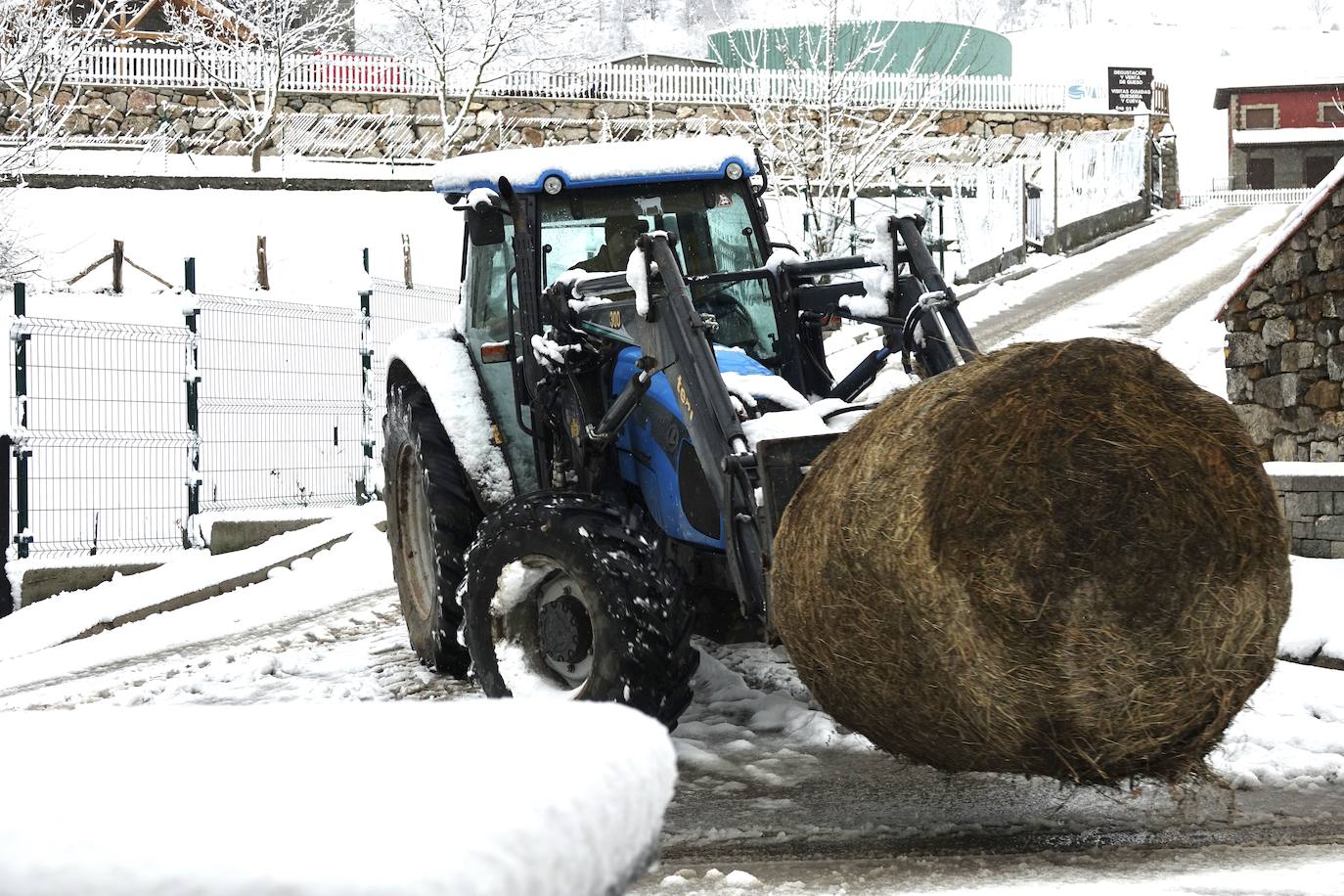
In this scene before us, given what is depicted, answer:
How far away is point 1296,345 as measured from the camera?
11.4m

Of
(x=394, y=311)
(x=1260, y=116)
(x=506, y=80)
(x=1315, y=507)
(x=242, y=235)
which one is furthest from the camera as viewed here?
(x=1260, y=116)

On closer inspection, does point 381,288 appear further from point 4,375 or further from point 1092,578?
point 1092,578

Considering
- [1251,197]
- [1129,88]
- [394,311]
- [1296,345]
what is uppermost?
[1129,88]

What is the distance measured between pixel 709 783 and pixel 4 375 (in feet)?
50.8

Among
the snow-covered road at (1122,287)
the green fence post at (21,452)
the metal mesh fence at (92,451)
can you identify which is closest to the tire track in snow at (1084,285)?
the snow-covered road at (1122,287)

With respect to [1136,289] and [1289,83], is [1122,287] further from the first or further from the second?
[1289,83]

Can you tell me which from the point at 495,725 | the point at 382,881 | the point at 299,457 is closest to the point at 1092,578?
the point at 495,725

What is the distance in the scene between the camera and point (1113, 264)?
2369cm

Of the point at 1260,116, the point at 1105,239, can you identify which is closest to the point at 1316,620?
the point at 1105,239

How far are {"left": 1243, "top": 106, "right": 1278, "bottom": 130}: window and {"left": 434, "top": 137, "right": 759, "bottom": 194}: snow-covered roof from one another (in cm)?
5154

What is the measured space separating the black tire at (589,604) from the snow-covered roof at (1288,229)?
24.7 ft

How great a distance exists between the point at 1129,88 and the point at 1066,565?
1627 inches

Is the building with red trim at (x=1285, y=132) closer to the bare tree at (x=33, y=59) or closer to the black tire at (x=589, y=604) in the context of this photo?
the bare tree at (x=33, y=59)

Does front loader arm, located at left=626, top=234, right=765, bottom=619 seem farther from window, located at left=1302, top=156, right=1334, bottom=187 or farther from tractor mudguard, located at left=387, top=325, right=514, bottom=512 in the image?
window, located at left=1302, top=156, right=1334, bottom=187
